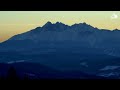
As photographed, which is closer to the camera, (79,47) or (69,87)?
(69,87)

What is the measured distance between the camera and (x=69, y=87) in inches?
92.7

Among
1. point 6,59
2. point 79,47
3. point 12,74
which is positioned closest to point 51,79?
point 12,74

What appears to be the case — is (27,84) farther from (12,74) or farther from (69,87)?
(69,87)
